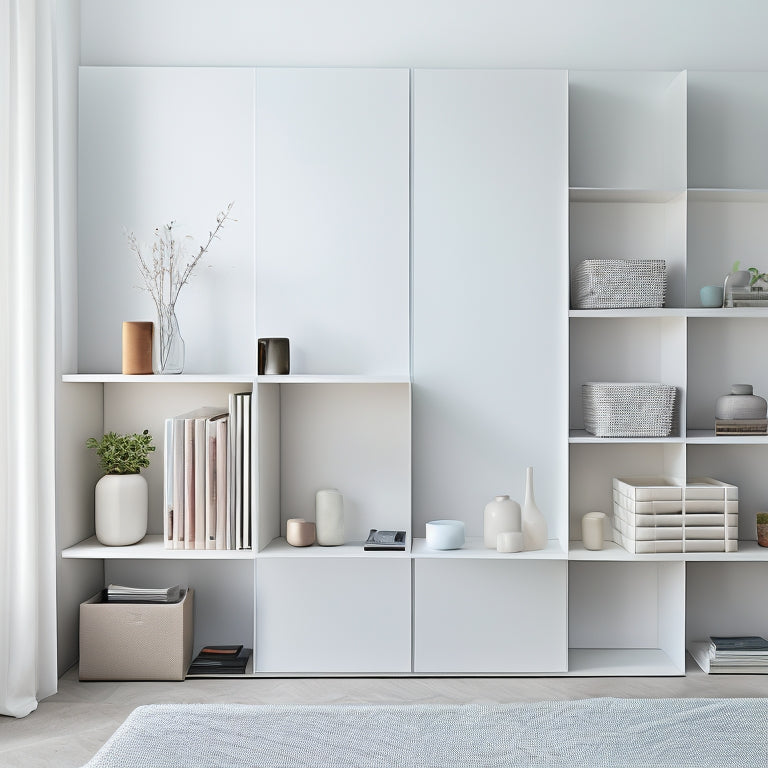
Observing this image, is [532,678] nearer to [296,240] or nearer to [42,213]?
[296,240]

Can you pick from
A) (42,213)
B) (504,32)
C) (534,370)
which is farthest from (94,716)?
(504,32)

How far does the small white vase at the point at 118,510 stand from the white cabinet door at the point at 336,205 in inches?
28.7

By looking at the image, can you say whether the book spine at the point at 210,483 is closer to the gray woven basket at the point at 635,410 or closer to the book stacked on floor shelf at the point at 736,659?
the gray woven basket at the point at 635,410

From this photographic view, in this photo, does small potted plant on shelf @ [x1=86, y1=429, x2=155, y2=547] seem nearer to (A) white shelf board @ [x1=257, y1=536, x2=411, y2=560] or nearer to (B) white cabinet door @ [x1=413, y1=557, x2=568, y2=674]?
(A) white shelf board @ [x1=257, y1=536, x2=411, y2=560]

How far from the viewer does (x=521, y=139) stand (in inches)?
113

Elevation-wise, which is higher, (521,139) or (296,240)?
(521,139)

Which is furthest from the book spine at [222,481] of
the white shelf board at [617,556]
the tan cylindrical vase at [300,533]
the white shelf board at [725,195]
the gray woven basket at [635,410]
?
the white shelf board at [725,195]

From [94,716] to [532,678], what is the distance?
4.65 feet

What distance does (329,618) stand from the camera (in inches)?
109

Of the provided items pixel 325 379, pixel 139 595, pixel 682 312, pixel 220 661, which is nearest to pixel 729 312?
pixel 682 312

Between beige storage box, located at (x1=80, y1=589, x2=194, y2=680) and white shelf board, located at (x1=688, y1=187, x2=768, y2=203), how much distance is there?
7.60ft

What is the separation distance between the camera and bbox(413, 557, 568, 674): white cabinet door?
2.79m

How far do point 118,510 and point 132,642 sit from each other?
44cm

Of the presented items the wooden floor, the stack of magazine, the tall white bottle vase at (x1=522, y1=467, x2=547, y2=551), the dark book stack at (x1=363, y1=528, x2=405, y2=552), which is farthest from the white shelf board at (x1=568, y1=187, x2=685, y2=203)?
the stack of magazine
